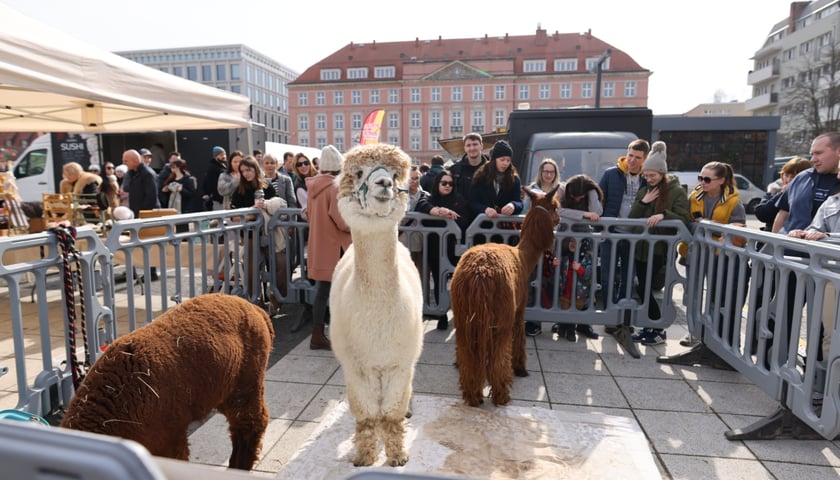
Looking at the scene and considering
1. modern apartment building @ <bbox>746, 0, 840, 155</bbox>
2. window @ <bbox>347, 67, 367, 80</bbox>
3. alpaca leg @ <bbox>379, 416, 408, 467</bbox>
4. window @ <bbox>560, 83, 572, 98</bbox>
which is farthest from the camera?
window @ <bbox>347, 67, 367, 80</bbox>

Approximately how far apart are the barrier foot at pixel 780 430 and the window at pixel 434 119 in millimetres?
62824

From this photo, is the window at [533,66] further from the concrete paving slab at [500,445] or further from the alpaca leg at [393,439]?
the alpaca leg at [393,439]

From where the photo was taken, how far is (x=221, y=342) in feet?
7.15

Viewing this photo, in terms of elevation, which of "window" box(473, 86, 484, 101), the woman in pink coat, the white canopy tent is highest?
"window" box(473, 86, 484, 101)

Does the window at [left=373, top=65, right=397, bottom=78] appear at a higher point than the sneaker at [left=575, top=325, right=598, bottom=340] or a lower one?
higher

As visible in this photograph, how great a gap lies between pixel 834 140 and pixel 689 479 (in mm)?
2847

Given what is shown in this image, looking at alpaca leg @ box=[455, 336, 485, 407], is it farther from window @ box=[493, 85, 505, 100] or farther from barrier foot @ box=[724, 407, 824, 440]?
window @ box=[493, 85, 505, 100]

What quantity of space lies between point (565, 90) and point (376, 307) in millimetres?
64368

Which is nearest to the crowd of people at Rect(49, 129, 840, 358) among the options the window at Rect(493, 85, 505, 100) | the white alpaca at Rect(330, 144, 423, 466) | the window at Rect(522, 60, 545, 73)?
the white alpaca at Rect(330, 144, 423, 466)

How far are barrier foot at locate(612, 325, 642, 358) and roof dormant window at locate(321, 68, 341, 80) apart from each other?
6791 centimetres

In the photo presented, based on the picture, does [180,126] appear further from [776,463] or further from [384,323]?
[776,463]

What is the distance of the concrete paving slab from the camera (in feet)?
8.80

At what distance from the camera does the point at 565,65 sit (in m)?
61.2

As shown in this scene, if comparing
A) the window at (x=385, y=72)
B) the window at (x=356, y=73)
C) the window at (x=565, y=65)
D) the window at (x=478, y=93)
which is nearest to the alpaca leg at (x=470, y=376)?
the window at (x=478, y=93)
